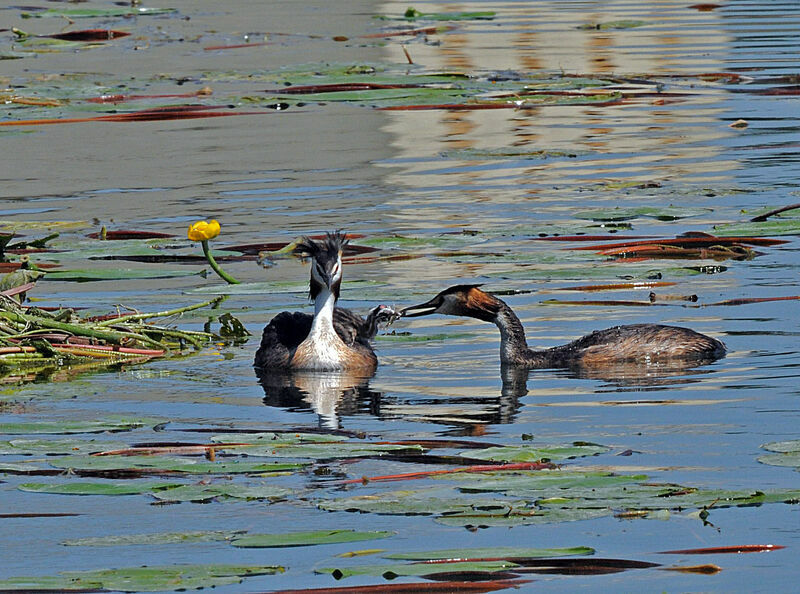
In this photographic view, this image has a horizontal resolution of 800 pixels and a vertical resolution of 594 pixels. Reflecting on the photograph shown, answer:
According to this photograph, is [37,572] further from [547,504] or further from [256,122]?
[256,122]

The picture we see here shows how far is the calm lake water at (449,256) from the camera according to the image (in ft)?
Answer: 19.6

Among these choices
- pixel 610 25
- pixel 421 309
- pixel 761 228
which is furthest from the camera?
pixel 610 25

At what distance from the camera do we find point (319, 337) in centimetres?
975

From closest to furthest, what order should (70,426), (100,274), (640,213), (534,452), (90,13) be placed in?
(534,452) < (70,426) < (100,274) < (640,213) < (90,13)

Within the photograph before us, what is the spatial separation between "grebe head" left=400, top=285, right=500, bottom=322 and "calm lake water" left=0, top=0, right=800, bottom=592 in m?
0.26

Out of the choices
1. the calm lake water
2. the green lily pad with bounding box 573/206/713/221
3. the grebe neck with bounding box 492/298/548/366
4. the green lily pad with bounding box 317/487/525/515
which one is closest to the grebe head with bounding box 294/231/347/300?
the calm lake water

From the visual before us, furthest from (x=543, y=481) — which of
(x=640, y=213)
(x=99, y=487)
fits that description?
(x=640, y=213)

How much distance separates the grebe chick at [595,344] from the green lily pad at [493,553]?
3.74m

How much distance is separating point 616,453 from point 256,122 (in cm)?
1506

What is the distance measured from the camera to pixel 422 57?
27719mm

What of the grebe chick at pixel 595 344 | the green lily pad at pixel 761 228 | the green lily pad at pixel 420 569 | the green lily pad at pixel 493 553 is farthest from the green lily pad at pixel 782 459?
the green lily pad at pixel 761 228

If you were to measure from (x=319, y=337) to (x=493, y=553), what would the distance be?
4.39 meters

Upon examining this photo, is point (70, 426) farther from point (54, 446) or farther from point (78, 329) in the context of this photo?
point (78, 329)

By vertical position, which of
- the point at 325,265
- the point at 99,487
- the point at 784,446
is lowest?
the point at 99,487
